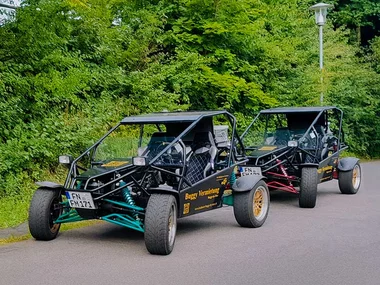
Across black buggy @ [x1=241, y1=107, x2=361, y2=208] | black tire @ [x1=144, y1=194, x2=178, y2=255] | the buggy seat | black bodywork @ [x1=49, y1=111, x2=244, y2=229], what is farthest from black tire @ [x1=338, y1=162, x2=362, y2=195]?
black tire @ [x1=144, y1=194, x2=178, y2=255]

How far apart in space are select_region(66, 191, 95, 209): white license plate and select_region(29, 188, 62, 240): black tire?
0.34 m

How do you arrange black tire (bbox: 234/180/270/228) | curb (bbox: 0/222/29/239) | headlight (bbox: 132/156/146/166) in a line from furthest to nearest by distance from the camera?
1. black tire (bbox: 234/180/270/228)
2. curb (bbox: 0/222/29/239)
3. headlight (bbox: 132/156/146/166)

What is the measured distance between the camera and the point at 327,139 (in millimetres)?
12414

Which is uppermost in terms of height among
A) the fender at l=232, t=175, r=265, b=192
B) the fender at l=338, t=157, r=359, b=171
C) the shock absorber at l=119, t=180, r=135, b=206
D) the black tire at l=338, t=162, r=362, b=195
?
the shock absorber at l=119, t=180, r=135, b=206

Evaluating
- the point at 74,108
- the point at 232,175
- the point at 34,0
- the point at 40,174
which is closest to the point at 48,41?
the point at 34,0

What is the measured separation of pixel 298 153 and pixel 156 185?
459 cm

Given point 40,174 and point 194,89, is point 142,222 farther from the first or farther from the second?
point 194,89

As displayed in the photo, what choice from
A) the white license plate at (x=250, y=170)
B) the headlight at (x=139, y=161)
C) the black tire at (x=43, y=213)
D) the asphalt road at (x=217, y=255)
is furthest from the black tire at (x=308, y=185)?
the black tire at (x=43, y=213)

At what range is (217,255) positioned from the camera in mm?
6789

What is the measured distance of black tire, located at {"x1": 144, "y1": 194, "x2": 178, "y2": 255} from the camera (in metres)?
6.59

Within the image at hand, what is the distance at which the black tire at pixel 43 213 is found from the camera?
7.27 m

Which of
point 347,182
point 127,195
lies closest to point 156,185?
point 127,195

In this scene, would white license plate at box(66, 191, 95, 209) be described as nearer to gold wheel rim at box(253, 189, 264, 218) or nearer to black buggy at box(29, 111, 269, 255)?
black buggy at box(29, 111, 269, 255)

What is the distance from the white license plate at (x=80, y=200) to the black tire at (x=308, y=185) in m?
4.46
